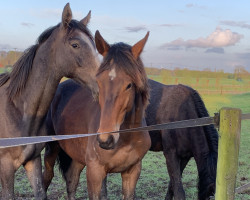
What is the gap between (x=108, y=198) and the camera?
528 cm

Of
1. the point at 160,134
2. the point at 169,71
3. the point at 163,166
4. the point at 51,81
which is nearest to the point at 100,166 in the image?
the point at 51,81

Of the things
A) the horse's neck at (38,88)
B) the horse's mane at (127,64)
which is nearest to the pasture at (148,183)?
the horse's mane at (127,64)

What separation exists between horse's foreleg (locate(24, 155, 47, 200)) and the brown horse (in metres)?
0.55

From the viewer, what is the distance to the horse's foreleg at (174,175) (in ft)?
15.1

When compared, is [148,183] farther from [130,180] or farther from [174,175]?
[130,180]

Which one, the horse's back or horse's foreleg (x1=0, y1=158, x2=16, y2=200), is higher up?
the horse's back

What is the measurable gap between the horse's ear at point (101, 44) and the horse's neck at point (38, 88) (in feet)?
1.99

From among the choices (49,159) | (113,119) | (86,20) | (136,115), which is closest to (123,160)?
(136,115)

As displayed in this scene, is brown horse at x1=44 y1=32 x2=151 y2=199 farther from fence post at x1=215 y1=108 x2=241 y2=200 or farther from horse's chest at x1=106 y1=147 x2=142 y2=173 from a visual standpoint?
fence post at x1=215 y1=108 x2=241 y2=200

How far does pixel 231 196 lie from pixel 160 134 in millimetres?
2880

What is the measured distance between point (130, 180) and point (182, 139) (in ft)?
5.88

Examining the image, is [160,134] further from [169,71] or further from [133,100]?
[169,71]

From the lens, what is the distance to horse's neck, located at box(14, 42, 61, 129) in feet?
11.1

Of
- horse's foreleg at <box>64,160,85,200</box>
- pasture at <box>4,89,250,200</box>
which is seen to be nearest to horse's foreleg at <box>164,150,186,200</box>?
pasture at <box>4,89,250,200</box>
